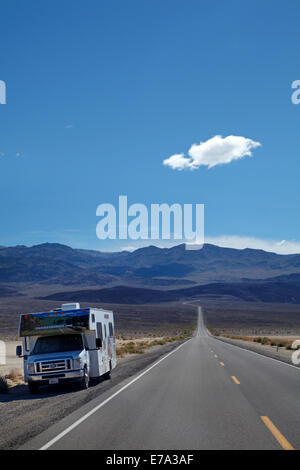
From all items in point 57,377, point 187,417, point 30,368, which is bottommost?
point 57,377

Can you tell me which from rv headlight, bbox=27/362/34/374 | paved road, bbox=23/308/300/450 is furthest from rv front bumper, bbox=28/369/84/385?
paved road, bbox=23/308/300/450

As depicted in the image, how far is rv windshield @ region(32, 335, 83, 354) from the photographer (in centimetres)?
1667

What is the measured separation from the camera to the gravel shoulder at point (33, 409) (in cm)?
906

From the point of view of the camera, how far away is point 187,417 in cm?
986

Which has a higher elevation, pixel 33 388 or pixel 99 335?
pixel 99 335

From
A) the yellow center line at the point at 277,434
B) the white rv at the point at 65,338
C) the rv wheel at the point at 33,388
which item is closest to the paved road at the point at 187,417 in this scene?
the yellow center line at the point at 277,434

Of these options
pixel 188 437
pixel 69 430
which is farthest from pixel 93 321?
pixel 188 437

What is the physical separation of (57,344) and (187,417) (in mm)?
8207

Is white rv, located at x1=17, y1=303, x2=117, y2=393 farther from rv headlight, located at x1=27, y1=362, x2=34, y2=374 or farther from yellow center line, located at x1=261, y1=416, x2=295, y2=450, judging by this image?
yellow center line, located at x1=261, y1=416, x2=295, y2=450

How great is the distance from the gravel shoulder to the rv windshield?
1.43 m

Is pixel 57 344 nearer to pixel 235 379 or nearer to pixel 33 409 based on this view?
pixel 33 409

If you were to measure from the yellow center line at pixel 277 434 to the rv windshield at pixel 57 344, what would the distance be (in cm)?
870

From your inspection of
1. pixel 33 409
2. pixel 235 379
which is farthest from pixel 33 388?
pixel 235 379

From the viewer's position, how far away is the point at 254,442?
7672 mm
